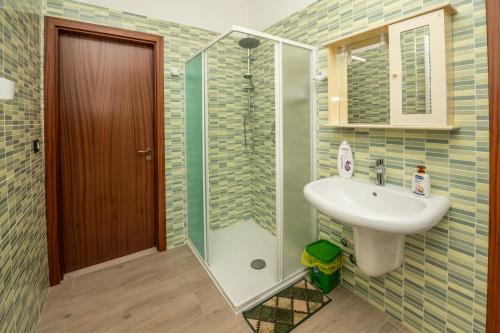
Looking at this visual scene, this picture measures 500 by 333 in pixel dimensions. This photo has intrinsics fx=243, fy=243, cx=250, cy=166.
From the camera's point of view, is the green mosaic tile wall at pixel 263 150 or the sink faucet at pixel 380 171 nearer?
the sink faucet at pixel 380 171

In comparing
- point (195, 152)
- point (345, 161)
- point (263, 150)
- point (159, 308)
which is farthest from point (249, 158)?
point (159, 308)

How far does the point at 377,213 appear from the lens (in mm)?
1172

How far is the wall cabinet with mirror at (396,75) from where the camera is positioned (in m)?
1.18

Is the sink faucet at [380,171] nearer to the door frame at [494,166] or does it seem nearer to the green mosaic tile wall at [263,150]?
the door frame at [494,166]

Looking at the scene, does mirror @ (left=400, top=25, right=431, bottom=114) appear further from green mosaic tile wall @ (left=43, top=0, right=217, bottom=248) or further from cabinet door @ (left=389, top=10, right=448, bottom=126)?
green mosaic tile wall @ (left=43, top=0, right=217, bottom=248)

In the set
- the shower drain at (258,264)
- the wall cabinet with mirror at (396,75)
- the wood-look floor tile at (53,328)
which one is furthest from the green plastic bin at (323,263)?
the wood-look floor tile at (53,328)

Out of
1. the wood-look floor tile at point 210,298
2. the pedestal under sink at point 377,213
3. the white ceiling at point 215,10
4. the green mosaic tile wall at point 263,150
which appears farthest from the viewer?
the green mosaic tile wall at point 263,150

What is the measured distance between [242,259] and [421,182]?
60.4 inches

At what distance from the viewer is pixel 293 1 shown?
2074 millimetres

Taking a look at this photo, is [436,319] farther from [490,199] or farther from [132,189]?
[132,189]

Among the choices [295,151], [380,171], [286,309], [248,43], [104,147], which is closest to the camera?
[380,171]

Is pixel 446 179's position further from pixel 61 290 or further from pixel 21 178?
pixel 61 290

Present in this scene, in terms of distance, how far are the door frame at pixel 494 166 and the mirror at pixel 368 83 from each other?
447 mm

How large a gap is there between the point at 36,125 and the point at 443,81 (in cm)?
243
